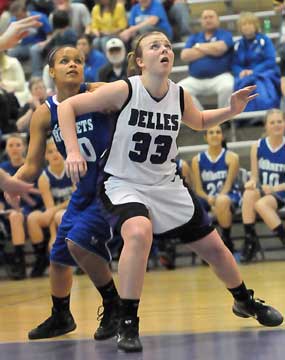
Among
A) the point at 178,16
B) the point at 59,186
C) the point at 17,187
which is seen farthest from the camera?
the point at 178,16

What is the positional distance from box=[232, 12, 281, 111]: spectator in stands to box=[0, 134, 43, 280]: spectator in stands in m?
2.46

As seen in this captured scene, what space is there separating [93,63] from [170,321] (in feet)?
20.7

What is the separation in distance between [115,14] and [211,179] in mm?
3221

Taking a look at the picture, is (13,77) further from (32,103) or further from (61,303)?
(61,303)

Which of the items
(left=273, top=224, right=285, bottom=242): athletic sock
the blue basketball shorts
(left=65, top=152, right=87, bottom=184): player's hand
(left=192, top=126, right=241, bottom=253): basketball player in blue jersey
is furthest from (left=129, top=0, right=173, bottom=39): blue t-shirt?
(left=65, top=152, right=87, bottom=184): player's hand

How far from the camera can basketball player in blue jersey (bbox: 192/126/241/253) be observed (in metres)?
9.40

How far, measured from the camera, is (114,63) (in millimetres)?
10641

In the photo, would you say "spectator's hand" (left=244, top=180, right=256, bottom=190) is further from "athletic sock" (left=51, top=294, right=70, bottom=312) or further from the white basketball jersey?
the white basketball jersey

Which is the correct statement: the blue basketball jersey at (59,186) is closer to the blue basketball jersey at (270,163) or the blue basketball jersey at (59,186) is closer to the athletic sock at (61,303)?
the blue basketball jersey at (270,163)

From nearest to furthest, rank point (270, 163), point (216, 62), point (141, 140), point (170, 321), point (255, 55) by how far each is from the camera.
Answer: point (141, 140)
point (170, 321)
point (270, 163)
point (255, 55)
point (216, 62)

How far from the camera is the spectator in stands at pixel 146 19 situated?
11.4m

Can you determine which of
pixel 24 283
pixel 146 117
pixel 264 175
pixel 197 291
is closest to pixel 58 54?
pixel 146 117

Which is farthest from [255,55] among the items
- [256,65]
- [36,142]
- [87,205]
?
[87,205]

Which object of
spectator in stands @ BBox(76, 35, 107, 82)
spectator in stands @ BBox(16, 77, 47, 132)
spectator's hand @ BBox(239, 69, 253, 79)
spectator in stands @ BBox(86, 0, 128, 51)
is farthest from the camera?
spectator in stands @ BBox(86, 0, 128, 51)
